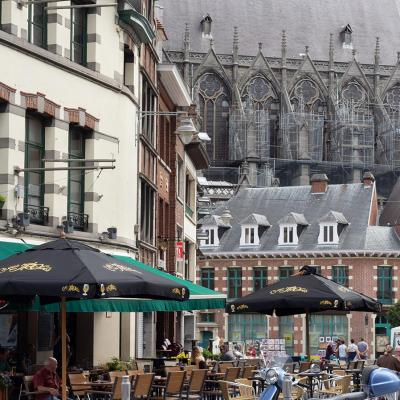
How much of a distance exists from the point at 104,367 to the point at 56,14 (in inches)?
266

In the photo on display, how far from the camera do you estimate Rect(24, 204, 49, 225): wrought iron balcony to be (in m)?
22.7

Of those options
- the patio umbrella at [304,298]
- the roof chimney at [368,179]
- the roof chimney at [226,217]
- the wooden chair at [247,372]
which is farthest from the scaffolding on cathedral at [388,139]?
the patio umbrella at [304,298]

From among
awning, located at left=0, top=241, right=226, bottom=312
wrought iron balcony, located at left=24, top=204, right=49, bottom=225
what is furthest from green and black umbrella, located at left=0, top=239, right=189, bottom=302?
wrought iron balcony, located at left=24, top=204, right=49, bottom=225

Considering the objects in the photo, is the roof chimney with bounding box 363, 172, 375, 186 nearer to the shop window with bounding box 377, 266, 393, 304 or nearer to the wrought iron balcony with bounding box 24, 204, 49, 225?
the shop window with bounding box 377, 266, 393, 304

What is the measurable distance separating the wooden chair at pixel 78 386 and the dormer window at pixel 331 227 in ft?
163

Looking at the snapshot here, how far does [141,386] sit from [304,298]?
443 centimetres

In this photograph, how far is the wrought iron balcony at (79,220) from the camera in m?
24.4

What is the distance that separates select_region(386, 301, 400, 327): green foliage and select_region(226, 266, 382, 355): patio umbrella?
143 feet

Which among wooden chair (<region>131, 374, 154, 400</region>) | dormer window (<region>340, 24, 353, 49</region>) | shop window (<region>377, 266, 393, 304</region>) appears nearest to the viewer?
wooden chair (<region>131, 374, 154, 400</region>)

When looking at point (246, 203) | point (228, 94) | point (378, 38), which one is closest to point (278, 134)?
point (228, 94)

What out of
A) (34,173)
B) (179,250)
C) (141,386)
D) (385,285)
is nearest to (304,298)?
(141,386)

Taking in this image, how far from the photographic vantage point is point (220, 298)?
24266 millimetres

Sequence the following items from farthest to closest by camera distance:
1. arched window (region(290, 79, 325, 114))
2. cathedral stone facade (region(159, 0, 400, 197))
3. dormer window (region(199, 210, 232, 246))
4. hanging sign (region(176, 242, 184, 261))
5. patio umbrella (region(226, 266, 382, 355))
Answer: arched window (region(290, 79, 325, 114))
cathedral stone facade (region(159, 0, 400, 197))
dormer window (region(199, 210, 232, 246))
hanging sign (region(176, 242, 184, 261))
patio umbrella (region(226, 266, 382, 355))

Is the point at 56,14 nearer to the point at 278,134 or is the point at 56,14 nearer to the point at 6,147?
the point at 6,147
